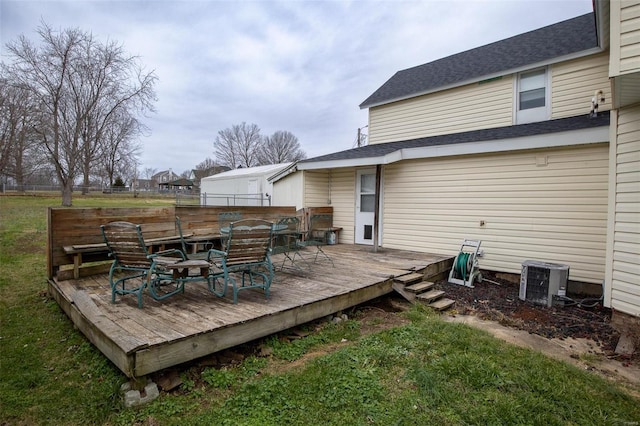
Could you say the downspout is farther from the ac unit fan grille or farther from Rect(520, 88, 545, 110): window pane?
Rect(520, 88, 545, 110): window pane

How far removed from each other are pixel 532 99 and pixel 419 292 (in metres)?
5.74

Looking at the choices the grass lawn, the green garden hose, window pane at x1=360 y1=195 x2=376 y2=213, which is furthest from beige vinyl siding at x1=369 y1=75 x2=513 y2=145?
the grass lawn

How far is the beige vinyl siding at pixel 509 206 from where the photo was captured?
18.1 ft

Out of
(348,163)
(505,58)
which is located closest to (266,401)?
(348,163)

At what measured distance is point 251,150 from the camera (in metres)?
47.8

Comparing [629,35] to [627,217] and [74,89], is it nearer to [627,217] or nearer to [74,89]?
[627,217]

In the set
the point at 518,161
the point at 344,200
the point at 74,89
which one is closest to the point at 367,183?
the point at 344,200

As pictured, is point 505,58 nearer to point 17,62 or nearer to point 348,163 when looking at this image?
point 348,163

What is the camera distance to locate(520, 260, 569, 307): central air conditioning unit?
5039 millimetres

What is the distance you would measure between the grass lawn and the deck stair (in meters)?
1.09

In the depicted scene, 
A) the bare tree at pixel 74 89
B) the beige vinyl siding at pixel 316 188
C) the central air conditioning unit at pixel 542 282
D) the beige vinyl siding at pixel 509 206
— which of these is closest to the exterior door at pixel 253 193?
the beige vinyl siding at pixel 316 188

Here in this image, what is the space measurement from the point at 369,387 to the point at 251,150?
47.7 metres

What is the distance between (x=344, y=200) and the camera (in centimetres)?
910

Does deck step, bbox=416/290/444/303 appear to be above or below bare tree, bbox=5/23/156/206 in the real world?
below
